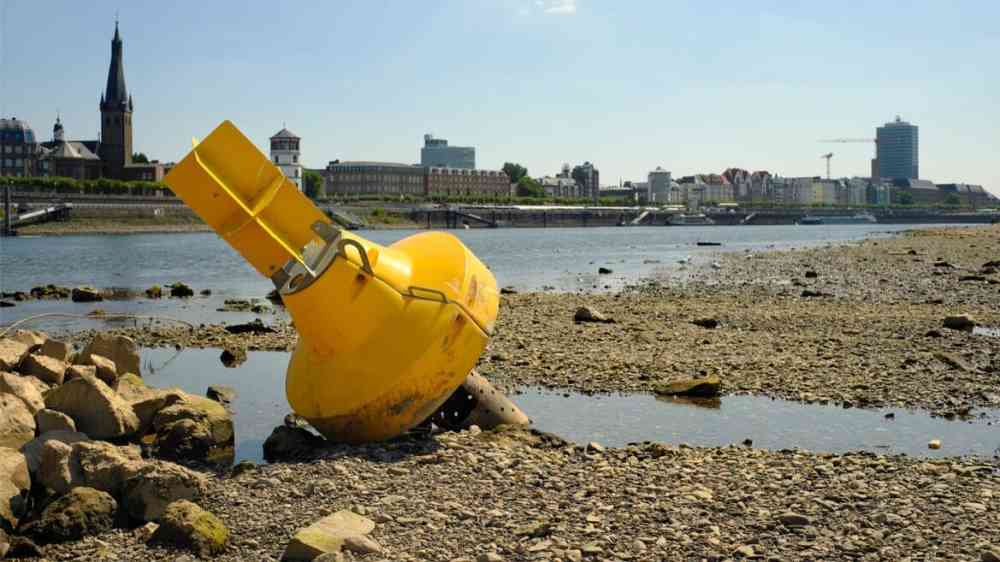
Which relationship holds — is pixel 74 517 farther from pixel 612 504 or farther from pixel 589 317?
pixel 589 317

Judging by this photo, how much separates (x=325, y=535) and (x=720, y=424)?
6535 mm

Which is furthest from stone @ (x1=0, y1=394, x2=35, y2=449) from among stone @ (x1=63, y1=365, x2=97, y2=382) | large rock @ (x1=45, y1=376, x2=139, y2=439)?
stone @ (x1=63, y1=365, x2=97, y2=382)

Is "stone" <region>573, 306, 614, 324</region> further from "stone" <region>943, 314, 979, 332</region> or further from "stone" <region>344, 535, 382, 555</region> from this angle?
"stone" <region>344, 535, 382, 555</region>

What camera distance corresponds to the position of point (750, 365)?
16.1 metres

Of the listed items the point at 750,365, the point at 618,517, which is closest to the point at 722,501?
the point at 618,517

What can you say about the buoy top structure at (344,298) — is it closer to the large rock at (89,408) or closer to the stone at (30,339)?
the large rock at (89,408)

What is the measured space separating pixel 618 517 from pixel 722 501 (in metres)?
0.95

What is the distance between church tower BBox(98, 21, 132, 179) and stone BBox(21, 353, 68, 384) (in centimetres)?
17810

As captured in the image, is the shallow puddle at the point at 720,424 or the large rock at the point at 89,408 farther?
the shallow puddle at the point at 720,424

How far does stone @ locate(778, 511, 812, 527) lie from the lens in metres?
7.52

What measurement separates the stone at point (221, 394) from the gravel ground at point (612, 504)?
191 inches

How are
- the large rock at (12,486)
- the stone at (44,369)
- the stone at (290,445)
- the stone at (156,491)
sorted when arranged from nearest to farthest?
the large rock at (12,486) → the stone at (156,491) → the stone at (290,445) → the stone at (44,369)

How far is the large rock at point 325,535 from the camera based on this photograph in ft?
22.6

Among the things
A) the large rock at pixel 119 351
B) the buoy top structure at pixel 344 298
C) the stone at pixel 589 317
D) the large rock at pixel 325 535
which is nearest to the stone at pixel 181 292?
the stone at pixel 589 317
